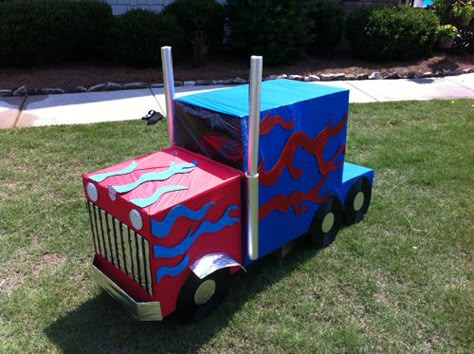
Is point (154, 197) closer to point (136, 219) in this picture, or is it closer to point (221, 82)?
point (136, 219)

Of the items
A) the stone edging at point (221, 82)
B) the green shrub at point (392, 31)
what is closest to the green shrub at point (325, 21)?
the green shrub at point (392, 31)

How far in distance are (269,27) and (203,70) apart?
1354mm

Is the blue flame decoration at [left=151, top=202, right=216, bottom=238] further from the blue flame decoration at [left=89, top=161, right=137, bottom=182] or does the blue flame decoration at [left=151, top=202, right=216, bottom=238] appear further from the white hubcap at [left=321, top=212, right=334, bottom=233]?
the white hubcap at [left=321, top=212, right=334, bottom=233]

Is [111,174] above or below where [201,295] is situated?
above

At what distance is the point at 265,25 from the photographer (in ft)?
26.3

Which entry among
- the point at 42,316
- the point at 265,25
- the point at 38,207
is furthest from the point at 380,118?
the point at 42,316

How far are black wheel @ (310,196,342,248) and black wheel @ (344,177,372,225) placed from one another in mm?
146

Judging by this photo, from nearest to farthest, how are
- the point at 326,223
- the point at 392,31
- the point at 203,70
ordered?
the point at 326,223, the point at 203,70, the point at 392,31

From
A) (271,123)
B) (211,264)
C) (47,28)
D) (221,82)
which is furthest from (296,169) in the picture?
(47,28)

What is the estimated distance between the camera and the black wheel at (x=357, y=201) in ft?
11.4

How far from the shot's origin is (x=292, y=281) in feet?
9.73

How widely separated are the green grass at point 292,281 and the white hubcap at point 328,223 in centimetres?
15

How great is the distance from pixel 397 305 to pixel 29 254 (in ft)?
7.93

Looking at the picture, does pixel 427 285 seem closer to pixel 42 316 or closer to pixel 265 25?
pixel 42 316
